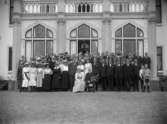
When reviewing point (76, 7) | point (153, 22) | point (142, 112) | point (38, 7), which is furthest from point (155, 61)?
point (142, 112)

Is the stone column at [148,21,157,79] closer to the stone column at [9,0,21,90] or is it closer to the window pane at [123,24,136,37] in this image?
the window pane at [123,24,136,37]

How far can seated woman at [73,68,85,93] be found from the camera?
19.1 meters

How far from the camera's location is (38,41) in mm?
24125

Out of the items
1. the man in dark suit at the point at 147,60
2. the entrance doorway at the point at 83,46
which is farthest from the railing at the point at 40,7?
the man in dark suit at the point at 147,60

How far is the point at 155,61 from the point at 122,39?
100 inches

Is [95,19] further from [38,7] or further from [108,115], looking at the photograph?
[108,115]

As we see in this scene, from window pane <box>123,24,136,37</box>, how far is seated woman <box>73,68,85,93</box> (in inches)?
227

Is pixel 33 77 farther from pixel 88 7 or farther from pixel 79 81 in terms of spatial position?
pixel 88 7

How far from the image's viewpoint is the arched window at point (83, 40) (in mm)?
23844

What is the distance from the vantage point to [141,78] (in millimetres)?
20078

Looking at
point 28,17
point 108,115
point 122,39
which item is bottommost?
point 108,115

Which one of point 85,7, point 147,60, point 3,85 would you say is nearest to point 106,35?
point 85,7

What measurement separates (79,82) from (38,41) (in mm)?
6177

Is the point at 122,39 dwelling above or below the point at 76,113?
above
